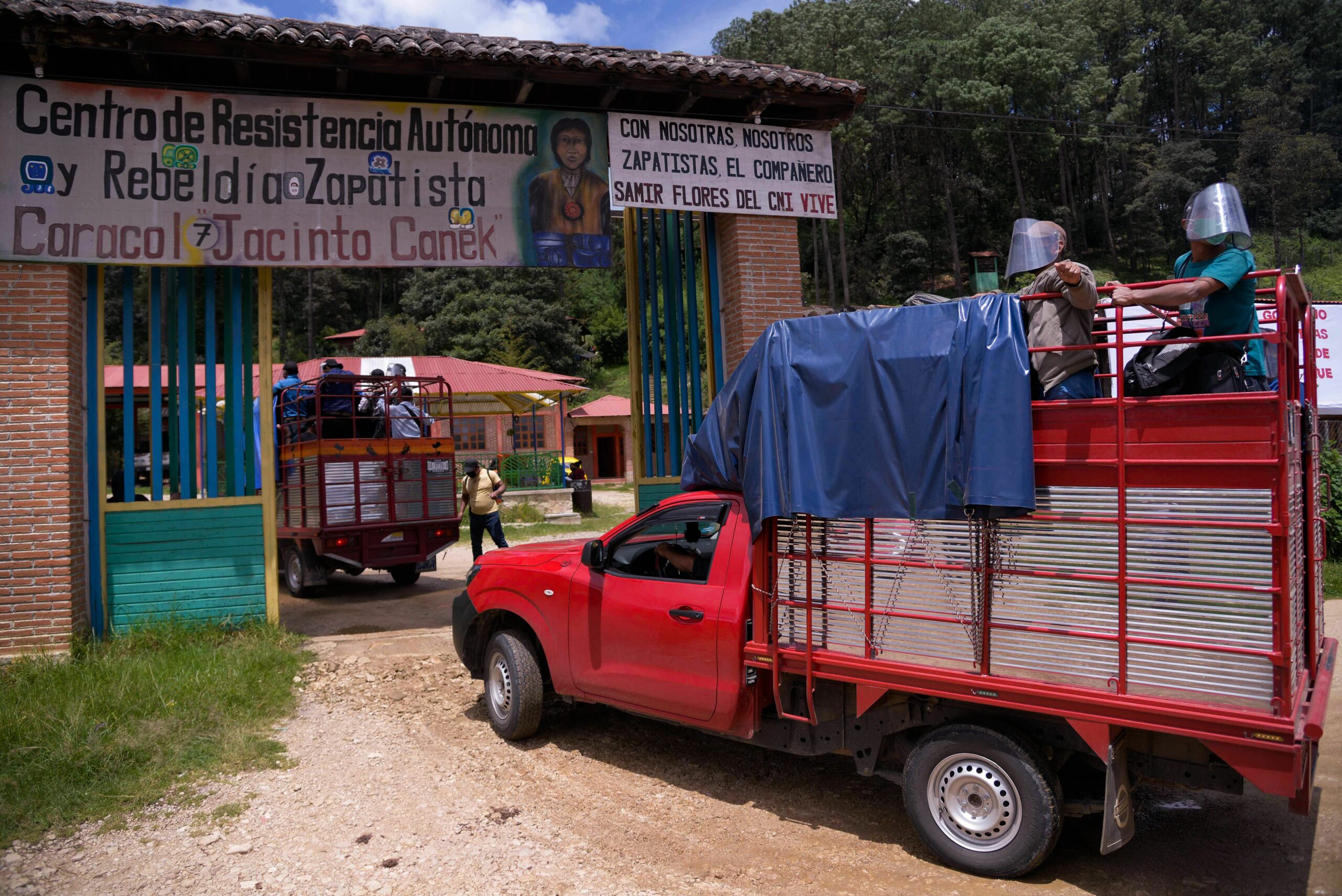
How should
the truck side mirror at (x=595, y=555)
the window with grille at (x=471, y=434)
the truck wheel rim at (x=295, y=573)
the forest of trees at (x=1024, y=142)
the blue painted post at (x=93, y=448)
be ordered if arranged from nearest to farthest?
the truck side mirror at (x=595, y=555) < the blue painted post at (x=93, y=448) < the truck wheel rim at (x=295, y=573) < the window with grille at (x=471, y=434) < the forest of trees at (x=1024, y=142)

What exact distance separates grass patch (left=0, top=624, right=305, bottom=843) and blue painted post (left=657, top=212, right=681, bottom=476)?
169 inches

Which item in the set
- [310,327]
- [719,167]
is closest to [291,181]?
[719,167]

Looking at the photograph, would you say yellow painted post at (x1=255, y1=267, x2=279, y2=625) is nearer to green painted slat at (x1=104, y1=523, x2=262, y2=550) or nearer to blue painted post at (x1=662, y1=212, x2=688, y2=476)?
green painted slat at (x1=104, y1=523, x2=262, y2=550)

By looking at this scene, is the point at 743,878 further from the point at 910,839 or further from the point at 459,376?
the point at 459,376

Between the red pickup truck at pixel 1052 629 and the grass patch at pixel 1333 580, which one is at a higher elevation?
the red pickup truck at pixel 1052 629

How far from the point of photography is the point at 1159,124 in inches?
2470

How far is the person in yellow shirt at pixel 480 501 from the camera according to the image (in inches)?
479

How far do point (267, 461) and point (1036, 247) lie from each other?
23.7 feet

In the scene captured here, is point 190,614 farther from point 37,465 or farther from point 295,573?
point 295,573

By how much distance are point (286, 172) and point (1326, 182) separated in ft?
206

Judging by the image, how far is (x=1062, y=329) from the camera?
411 centimetres

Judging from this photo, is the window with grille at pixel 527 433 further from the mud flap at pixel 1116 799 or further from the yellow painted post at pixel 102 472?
the mud flap at pixel 1116 799

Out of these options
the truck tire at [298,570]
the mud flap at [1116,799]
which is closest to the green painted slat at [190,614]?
the truck tire at [298,570]

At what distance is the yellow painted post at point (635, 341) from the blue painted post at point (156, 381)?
4.58 metres
